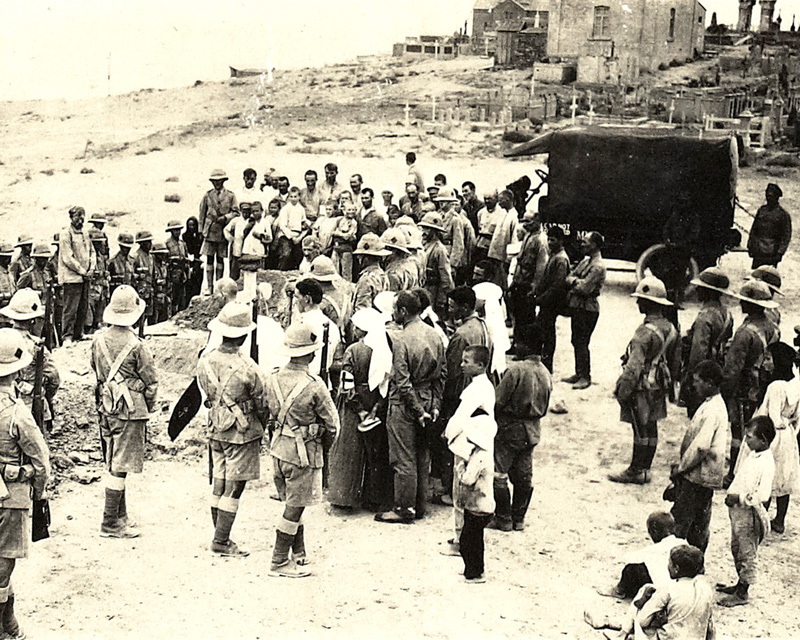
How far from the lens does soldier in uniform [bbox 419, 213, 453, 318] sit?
11.7m

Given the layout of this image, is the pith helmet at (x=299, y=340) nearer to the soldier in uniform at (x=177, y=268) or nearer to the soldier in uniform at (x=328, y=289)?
the soldier in uniform at (x=328, y=289)

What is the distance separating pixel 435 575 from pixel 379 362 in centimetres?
185

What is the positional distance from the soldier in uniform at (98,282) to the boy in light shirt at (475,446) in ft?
25.3

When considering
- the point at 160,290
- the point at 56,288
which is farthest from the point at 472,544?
the point at 56,288

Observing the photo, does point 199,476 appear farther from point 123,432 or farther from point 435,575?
point 435,575

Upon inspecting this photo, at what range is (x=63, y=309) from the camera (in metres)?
13.1

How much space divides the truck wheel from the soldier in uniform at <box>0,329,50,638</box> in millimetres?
11267

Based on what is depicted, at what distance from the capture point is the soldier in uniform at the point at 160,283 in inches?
522

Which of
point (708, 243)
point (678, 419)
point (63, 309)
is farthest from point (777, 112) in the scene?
point (63, 309)

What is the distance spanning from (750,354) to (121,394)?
5584 mm

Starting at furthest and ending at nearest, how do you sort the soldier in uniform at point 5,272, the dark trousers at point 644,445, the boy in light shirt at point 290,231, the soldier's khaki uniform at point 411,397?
the boy in light shirt at point 290,231, the soldier in uniform at point 5,272, the dark trousers at point 644,445, the soldier's khaki uniform at point 411,397

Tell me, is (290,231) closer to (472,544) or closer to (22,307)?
(22,307)

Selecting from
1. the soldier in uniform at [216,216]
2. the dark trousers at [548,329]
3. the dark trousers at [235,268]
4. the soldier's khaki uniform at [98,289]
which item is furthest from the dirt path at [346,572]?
the soldier in uniform at [216,216]

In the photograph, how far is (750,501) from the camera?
6.89 meters
